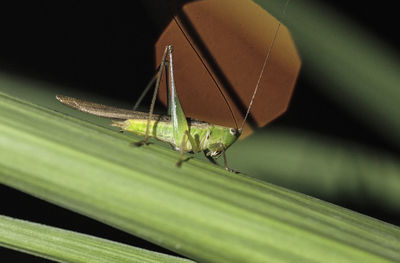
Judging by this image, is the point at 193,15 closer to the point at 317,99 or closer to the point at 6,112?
the point at 317,99

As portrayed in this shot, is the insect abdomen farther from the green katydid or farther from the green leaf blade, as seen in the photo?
the green leaf blade

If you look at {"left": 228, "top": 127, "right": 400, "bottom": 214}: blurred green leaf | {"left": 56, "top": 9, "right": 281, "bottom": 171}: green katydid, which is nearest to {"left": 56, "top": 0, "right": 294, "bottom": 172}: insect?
{"left": 56, "top": 9, "right": 281, "bottom": 171}: green katydid

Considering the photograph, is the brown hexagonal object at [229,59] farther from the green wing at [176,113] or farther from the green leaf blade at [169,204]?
the green leaf blade at [169,204]

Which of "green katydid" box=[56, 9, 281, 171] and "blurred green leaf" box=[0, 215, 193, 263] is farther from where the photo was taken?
"green katydid" box=[56, 9, 281, 171]

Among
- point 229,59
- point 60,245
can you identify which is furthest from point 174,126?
point 60,245

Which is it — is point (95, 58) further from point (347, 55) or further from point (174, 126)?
point (347, 55)
